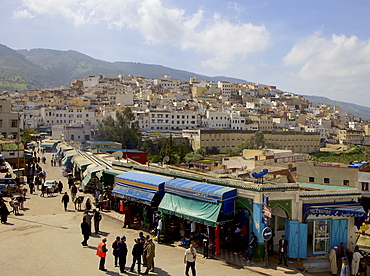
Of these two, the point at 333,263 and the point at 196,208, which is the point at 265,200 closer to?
the point at 196,208

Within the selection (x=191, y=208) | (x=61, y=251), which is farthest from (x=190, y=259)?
(x=61, y=251)

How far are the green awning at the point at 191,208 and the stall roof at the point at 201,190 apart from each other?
0.48 feet

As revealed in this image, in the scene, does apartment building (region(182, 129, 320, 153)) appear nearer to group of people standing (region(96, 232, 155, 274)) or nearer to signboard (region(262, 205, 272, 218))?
signboard (region(262, 205, 272, 218))

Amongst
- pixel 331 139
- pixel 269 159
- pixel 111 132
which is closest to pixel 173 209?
pixel 269 159

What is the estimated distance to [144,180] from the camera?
13.2 metres

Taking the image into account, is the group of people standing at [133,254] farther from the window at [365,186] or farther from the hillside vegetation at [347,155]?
the hillside vegetation at [347,155]

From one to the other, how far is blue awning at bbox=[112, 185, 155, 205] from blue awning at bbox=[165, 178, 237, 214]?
81 centimetres

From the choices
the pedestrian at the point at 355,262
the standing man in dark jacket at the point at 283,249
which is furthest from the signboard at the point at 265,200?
the pedestrian at the point at 355,262

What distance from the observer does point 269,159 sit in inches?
1515

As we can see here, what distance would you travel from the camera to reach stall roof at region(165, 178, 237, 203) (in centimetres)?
1038

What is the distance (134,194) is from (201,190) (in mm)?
3227

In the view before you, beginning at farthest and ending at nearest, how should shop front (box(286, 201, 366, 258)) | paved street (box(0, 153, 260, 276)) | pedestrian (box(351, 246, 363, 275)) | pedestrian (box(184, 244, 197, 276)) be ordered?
shop front (box(286, 201, 366, 258)) → pedestrian (box(351, 246, 363, 275)) → paved street (box(0, 153, 260, 276)) → pedestrian (box(184, 244, 197, 276))

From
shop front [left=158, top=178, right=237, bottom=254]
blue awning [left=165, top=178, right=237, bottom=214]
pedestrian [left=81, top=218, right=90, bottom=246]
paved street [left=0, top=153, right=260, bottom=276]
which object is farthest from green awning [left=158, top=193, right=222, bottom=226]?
pedestrian [left=81, top=218, right=90, bottom=246]

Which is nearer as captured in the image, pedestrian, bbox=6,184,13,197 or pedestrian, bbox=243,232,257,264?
pedestrian, bbox=243,232,257,264
